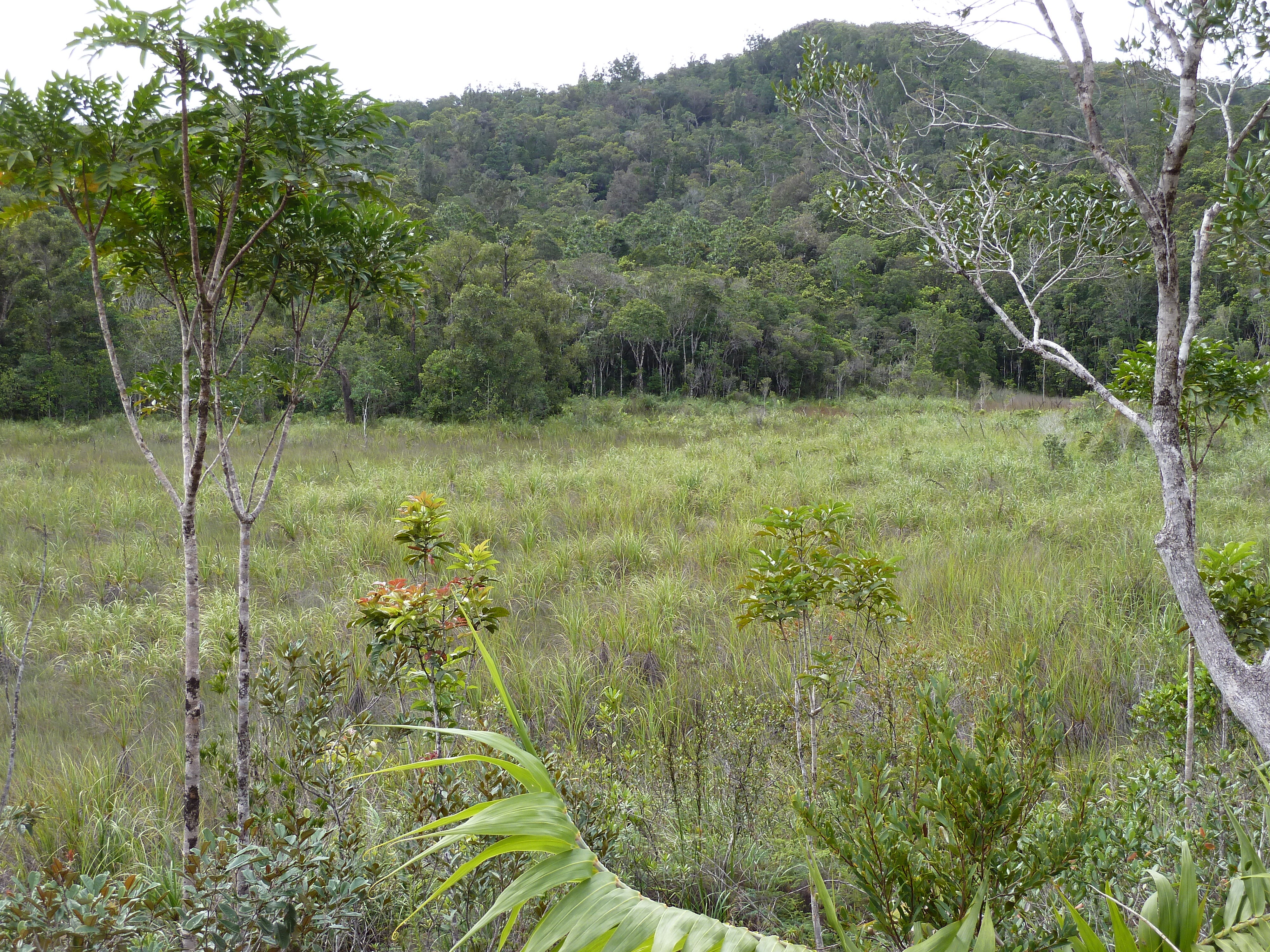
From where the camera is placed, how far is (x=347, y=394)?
19.0m

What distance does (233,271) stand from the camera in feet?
9.29

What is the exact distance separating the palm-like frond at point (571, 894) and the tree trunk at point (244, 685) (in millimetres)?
2155

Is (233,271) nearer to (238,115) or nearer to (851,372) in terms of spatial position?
(238,115)

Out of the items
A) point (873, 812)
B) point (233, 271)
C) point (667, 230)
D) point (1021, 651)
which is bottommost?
point (1021, 651)

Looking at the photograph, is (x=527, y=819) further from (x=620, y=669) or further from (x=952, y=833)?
(x=620, y=669)

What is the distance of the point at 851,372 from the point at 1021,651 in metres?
30.4

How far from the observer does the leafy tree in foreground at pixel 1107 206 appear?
2.02 meters

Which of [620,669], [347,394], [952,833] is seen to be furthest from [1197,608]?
[347,394]

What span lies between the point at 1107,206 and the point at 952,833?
319 cm

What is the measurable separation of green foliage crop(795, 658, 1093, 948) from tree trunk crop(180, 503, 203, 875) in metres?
1.96

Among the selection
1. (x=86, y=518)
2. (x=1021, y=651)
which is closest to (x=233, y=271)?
(x=1021, y=651)

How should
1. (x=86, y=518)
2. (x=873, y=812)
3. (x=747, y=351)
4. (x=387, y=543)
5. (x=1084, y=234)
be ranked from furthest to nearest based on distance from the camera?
(x=747, y=351)
(x=86, y=518)
(x=387, y=543)
(x=1084, y=234)
(x=873, y=812)

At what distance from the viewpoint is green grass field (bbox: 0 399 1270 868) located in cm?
364

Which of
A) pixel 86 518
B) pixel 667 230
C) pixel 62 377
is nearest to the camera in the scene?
pixel 86 518
